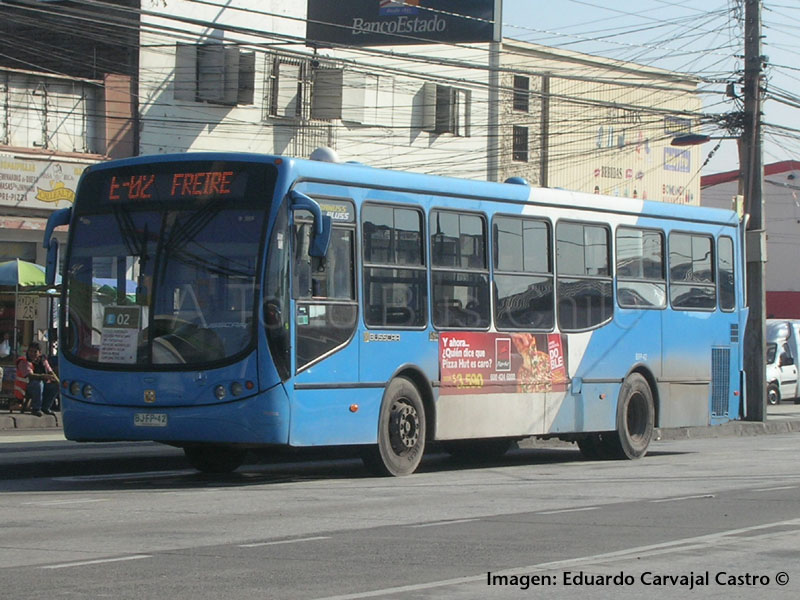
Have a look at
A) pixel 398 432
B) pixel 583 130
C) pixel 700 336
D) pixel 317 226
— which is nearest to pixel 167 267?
pixel 317 226

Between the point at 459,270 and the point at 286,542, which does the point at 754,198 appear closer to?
the point at 459,270

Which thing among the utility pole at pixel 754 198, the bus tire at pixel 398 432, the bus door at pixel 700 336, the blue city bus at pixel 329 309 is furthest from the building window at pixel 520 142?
the bus tire at pixel 398 432

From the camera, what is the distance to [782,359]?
4153 centimetres

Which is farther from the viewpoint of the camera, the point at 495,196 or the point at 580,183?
the point at 580,183

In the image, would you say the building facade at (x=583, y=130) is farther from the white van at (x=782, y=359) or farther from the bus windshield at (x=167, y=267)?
the bus windshield at (x=167, y=267)

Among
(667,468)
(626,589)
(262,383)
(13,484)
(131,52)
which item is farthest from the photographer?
(131,52)

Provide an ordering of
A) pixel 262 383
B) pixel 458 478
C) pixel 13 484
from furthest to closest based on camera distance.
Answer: pixel 458 478 < pixel 13 484 < pixel 262 383

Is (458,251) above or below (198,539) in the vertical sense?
above

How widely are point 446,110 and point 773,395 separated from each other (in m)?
12.9

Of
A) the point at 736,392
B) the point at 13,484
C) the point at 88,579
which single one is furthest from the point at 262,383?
the point at 736,392

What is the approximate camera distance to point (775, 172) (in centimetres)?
6706

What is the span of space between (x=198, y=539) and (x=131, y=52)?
24.6 m

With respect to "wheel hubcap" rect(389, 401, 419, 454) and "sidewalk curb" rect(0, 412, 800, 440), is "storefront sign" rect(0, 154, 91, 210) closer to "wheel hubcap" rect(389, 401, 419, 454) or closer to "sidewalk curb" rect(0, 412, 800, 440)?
"sidewalk curb" rect(0, 412, 800, 440)

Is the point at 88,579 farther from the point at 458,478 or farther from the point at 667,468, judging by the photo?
the point at 667,468
